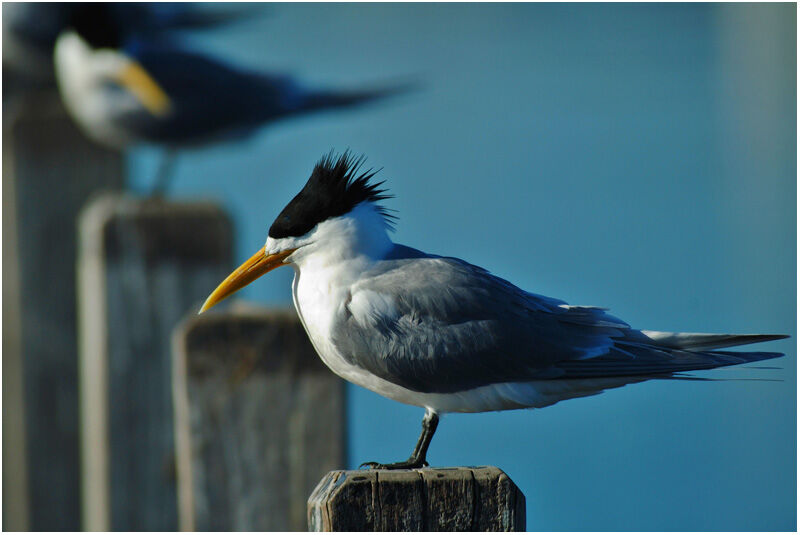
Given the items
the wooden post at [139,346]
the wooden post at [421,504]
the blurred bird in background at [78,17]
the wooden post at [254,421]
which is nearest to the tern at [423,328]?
the wooden post at [421,504]

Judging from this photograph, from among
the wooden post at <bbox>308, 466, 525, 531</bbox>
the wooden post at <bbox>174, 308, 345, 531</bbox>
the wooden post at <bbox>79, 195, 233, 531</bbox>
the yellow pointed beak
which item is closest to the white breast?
the wooden post at <bbox>79, 195, 233, 531</bbox>

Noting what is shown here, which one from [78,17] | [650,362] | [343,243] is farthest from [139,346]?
[78,17]

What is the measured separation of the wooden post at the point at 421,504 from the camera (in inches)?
104

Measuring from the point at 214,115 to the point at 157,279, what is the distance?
13.2 ft

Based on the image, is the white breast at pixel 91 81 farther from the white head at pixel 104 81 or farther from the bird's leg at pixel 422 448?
the bird's leg at pixel 422 448

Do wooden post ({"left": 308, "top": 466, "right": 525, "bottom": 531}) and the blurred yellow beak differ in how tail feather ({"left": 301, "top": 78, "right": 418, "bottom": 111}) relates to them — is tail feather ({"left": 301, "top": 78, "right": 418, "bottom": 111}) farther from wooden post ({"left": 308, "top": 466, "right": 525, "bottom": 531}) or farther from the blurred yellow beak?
wooden post ({"left": 308, "top": 466, "right": 525, "bottom": 531})

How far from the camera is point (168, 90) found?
339 inches

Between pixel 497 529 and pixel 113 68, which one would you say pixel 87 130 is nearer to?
pixel 113 68

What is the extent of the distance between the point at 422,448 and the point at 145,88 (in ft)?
19.7

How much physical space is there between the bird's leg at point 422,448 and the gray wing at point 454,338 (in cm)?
12

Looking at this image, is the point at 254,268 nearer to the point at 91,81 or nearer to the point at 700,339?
the point at 700,339

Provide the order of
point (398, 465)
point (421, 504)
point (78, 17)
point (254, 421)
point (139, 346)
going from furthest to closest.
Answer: point (78, 17)
point (139, 346)
point (254, 421)
point (398, 465)
point (421, 504)

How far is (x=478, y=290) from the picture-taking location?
10.4 feet

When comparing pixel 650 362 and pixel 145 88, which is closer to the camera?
pixel 650 362
